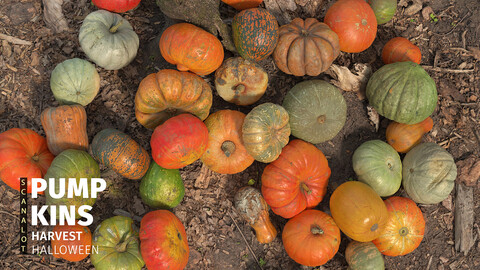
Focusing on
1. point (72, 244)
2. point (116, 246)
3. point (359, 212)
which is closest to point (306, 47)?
point (359, 212)

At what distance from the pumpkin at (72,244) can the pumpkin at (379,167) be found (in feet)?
11.3


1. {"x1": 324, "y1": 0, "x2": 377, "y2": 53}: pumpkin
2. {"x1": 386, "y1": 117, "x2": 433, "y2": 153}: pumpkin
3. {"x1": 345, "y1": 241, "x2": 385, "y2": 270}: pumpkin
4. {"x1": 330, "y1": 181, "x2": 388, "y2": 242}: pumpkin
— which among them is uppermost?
{"x1": 324, "y1": 0, "x2": 377, "y2": 53}: pumpkin

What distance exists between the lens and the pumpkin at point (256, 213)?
15.9 ft

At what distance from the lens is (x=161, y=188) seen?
15.2 ft

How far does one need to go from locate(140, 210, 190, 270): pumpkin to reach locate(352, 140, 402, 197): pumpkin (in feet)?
8.02

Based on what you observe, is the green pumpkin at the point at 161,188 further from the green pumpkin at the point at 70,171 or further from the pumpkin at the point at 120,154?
the green pumpkin at the point at 70,171

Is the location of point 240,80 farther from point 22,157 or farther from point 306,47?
point 22,157

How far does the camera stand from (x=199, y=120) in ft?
15.1

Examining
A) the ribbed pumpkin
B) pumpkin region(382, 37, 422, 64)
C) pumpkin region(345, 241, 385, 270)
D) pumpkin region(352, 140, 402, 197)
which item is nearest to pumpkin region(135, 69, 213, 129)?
the ribbed pumpkin

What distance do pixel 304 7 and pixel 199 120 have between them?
7.98 ft

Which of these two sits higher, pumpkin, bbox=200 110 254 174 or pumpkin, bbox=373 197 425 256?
pumpkin, bbox=200 110 254 174

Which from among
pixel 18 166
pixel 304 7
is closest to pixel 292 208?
pixel 304 7

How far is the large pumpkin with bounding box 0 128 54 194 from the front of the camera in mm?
4449

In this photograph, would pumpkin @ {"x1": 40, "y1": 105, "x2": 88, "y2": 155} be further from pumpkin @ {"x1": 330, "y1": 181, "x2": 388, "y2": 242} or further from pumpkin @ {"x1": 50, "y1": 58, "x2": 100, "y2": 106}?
pumpkin @ {"x1": 330, "y1": 181, "x2": 388, "y2": 242}
